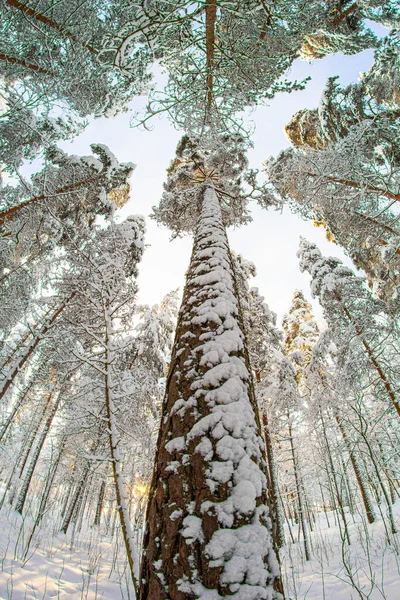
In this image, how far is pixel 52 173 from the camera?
6.93m

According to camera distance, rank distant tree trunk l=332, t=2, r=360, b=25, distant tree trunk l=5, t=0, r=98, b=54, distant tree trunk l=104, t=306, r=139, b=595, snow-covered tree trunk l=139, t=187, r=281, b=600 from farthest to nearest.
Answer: distant tree trunk l=332, t=2, r=360, b=25 → distant tree trunk l=5, t=0, r=98, b=54 → distant tree trunk l=104, t=306, r=139, b=595 → snow-covered tree trunk l=139, t=187, r=281, b=600

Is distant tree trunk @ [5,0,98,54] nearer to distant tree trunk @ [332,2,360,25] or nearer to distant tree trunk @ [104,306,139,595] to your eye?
distant tree trunk @ [104,306,139,595]

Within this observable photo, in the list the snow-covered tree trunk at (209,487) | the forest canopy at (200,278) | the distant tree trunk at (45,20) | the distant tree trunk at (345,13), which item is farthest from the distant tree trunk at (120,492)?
the distant tree trunk at (345,13)

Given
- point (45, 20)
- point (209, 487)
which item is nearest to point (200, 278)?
point (209, 487)

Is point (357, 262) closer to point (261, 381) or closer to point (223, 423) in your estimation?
point (261, 381)

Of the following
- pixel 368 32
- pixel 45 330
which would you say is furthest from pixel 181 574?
pixel 368 32

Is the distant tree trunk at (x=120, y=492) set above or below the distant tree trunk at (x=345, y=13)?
below

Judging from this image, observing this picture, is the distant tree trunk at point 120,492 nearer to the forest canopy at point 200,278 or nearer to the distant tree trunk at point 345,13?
the forest canopy at point 200,278

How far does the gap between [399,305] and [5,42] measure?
10.5 metres

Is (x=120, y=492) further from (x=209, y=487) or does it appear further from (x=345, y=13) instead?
(x=345, y=13)

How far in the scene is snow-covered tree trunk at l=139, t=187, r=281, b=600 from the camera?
1144mm

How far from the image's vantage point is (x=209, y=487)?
1.37 m

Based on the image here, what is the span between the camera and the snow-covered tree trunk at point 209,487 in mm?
1144

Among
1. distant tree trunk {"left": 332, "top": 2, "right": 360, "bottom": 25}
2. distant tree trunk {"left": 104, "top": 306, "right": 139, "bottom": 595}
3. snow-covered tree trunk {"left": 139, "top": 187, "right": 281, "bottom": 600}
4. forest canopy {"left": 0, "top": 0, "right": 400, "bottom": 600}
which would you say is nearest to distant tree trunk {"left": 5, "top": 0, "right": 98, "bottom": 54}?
forest canopy {"left": 0, "top": 0, "right": 400, "bottom": 600}
